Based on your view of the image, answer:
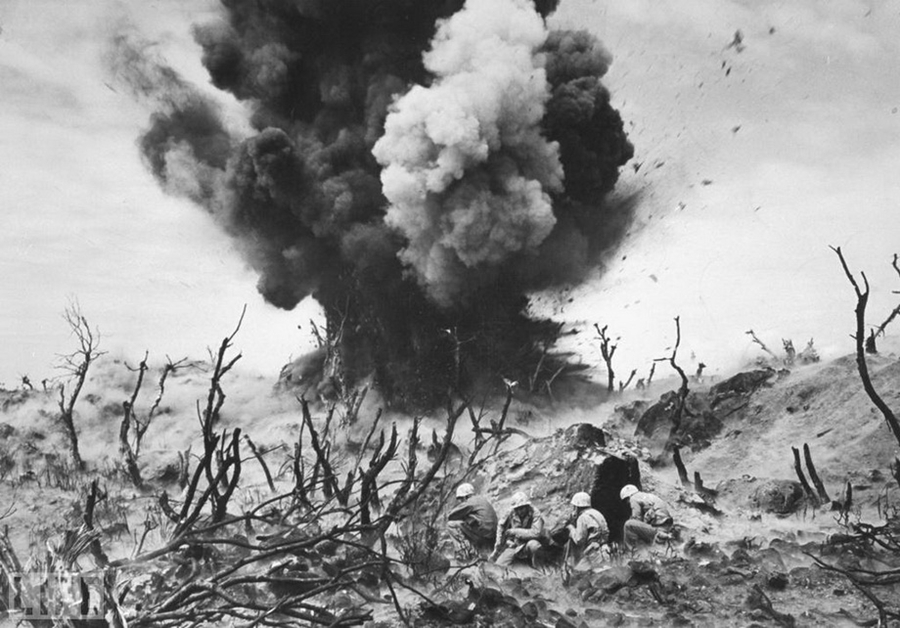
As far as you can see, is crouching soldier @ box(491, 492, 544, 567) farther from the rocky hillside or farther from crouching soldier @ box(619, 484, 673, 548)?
crouching soldier @ box(619, 484, 673, 548)

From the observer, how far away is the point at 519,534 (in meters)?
8.77

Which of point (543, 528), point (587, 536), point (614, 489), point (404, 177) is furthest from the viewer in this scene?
point (404, 177)

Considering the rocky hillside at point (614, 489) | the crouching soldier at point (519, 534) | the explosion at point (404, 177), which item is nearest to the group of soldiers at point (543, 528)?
the crouching soldier at point (519, 534)

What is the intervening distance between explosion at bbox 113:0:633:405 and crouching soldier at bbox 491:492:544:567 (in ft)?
37.5

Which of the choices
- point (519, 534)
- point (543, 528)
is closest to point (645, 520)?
point (543, 528)

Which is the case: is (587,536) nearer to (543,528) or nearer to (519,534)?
(543,528)

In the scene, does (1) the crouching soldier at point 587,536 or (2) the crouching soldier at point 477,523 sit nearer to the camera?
(1) the crouching soldier at point 587,536

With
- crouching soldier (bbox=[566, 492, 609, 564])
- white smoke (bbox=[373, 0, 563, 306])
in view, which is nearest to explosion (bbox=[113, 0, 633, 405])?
white smoke (bbox=[373, 0, 563, 306])

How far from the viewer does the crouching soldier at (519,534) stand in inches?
337

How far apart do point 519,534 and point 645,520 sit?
1797 millimetres

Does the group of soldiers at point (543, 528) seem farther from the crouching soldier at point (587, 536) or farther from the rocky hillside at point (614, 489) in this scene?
the rocky hillside at point (614, 489)

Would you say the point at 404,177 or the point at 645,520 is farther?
the point at 404,177

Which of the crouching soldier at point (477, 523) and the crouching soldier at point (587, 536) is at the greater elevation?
the crouching soldier at point (477, 523)

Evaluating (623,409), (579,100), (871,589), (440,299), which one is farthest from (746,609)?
(579,100)
